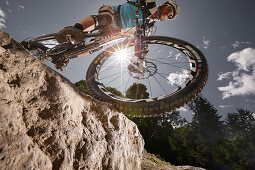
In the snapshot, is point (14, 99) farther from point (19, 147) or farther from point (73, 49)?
point (73, 49)

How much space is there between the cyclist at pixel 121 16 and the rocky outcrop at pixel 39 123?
1241mm

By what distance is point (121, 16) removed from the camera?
2580 millimetres

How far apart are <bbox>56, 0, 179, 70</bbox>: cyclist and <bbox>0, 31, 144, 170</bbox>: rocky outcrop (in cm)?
124

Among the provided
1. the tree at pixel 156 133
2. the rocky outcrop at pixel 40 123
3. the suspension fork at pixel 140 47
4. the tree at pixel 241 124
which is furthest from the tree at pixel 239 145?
the rocky outcrop at pixel 40 123

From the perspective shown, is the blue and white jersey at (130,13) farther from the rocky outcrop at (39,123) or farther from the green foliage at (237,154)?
the green foliage at (237,154)

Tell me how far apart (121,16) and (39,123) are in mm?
2437

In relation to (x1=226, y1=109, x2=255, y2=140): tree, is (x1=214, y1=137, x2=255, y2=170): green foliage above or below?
below

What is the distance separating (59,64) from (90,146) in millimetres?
1743

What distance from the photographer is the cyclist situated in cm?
222

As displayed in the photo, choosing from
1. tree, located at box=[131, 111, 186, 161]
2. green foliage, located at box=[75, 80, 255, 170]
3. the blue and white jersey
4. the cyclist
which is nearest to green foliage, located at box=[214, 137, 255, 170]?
green foliage, located at box=[75, 80, 255, 170]

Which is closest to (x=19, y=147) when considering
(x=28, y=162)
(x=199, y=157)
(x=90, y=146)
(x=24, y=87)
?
(x=28, y=162)

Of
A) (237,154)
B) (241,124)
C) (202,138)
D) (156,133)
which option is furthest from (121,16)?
(241,124)

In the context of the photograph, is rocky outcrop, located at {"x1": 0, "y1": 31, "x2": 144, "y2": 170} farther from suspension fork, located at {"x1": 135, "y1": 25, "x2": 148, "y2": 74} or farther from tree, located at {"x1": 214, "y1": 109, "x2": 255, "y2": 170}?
tree, located at {"x1": 214, "y1": 109, "x2": 255, "y2": 170}

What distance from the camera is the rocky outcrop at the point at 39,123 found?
0.72 metres
